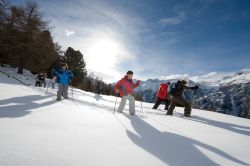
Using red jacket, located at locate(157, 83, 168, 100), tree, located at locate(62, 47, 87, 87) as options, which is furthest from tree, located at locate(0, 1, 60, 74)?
red jacket, located at locate(157, 83, 168, 100)

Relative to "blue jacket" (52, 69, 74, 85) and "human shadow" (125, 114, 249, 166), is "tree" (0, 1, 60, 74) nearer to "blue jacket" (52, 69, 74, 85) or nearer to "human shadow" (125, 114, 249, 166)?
"blue jacket" (52, 69, 74, 85)

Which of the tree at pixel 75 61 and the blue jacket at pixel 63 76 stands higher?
the tree at pixel 75 61

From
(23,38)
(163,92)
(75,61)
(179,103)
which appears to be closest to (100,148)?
(179,103)

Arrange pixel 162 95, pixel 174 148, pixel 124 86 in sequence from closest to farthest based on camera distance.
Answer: pixel 174 148, pixel 124 86, pixel 162 95

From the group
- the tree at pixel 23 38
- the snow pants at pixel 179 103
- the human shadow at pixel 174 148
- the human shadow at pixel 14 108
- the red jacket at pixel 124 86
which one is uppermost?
the tree at pixel 23 38

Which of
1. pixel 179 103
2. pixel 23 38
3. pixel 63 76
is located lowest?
pixel 179 103

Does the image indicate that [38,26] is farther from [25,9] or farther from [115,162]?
[115,162]

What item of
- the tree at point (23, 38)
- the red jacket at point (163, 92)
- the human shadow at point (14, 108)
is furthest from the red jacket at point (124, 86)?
the tree at point (23, 38)

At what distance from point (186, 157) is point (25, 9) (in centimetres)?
3233

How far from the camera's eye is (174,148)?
370 centimetres

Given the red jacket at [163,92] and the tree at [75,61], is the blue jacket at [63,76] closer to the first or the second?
the red jacket at [163,92]

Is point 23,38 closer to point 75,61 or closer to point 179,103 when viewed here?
point 75,61

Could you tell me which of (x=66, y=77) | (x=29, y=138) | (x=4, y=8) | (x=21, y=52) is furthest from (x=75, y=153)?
(x=4, y=8)

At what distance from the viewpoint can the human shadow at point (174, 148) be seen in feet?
10.2
